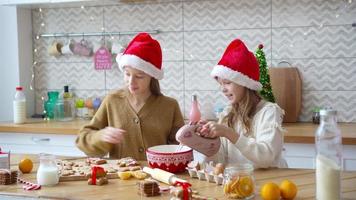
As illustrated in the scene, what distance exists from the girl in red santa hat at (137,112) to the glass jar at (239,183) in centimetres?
78

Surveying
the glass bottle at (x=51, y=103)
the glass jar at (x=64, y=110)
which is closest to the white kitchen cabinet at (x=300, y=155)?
the glass jar at (x=64, y=110)

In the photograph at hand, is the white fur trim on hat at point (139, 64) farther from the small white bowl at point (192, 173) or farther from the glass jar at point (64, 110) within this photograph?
the glass jar at point (64, 110)

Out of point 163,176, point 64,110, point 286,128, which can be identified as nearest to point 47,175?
point 163,176

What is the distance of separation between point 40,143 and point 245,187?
221 cm

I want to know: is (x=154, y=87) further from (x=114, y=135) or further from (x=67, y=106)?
(x=67, y=106)

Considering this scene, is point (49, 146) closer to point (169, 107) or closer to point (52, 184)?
point (169, 107)

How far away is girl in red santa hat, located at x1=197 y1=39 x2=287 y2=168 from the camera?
1.86m

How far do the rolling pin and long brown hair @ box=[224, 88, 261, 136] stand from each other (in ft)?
1.61

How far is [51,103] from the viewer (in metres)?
3.67

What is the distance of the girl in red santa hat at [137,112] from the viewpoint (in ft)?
7.13

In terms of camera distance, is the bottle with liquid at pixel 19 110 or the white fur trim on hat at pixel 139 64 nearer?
the white fur trim on hat at pixel 139 64

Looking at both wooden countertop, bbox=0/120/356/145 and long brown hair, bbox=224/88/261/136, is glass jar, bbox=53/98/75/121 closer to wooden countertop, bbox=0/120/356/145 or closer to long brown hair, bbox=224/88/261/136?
wooden countertop, bbox=0/120/356/145

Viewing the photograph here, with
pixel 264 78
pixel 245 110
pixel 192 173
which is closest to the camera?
pixel 192 173

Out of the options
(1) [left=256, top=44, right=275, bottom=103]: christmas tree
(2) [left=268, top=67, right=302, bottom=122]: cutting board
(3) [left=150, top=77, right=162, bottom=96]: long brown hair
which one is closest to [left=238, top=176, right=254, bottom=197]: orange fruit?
(3) [left=150, top=77, right=162, bottom=96]: long brown hair
